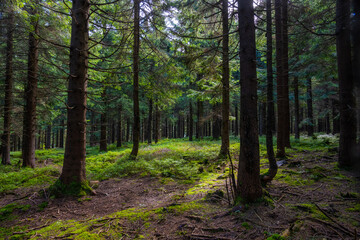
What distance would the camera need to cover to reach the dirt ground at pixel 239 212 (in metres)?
2.70

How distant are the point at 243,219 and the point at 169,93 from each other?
9.23 meters

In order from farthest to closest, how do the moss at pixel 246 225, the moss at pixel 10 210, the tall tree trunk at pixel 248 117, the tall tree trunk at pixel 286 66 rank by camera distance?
the tall tree trunk at pixel 286 66 < the moss at pixel 10 210 < the tall tree trunk at pixel 248 117 < the moss at pixel 246 225

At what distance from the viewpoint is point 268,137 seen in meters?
4.99

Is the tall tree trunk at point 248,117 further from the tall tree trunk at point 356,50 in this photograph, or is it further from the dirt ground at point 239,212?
the tall tree trunk at point 356,50

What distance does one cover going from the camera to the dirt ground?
2701 millimetres

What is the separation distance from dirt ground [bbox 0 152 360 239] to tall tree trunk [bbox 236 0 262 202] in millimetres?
377

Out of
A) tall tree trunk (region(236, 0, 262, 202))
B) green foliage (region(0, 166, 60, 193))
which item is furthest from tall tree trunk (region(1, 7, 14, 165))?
tall tree trunk (region(236, 0, 262, 202))

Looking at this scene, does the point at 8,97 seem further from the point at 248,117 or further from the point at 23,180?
the point at 248,117

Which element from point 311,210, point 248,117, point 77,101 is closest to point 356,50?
point 248,117

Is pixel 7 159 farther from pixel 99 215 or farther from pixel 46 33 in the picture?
pixel 99 215

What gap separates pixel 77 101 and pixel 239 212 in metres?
5.00

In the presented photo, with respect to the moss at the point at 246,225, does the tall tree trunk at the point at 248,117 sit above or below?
above

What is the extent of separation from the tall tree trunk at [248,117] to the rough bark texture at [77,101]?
426cm

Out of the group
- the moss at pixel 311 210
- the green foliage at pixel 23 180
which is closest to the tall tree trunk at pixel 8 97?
the green foliage at pixel 23 180
